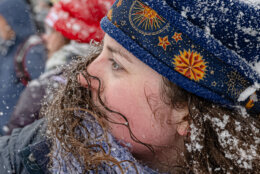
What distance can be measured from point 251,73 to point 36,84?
1778mm

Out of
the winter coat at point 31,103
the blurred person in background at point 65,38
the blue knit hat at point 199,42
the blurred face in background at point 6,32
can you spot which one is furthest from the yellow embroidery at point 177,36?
the blurred face in background at point 6,32

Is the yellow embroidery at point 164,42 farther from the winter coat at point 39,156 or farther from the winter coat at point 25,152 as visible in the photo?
the winter coat at point 25,152

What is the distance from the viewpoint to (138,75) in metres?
1.42

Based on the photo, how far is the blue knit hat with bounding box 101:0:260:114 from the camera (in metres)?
1.26

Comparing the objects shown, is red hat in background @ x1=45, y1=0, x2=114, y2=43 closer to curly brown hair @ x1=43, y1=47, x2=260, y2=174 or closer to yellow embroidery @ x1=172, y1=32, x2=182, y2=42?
curly brown hair @ x1=43, y1=47, x2=260, y2=174

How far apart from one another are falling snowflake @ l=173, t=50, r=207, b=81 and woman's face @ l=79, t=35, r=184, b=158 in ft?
0.45

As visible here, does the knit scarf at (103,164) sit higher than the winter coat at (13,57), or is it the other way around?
the knit scarf at (103,164)

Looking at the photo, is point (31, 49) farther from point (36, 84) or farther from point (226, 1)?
point (226, 1)

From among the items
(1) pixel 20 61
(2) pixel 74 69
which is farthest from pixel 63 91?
(1) pixel 20 61

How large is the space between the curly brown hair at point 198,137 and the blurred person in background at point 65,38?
749 mm

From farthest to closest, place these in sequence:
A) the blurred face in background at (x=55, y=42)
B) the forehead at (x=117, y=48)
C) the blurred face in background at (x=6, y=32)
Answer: the blurred face in background at (x=6, y=32)
the blurred face in background at (x=55, y=42)
the forehead at (x=117, y=48)

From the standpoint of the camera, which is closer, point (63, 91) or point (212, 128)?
point (212, 128)

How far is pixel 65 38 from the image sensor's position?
3309 mm

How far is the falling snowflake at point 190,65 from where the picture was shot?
1.32 m
